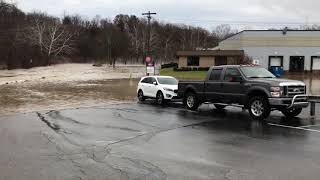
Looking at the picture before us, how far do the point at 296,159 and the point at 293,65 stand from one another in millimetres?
67455

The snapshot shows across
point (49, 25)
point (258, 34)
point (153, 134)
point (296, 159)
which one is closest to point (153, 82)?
point (153, 134)

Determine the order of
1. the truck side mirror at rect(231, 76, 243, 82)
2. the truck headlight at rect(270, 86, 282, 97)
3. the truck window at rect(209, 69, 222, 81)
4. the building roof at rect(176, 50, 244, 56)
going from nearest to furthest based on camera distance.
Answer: the truck headlight at rect(270, 86, 282, 97)
the truck side mirror at rect(231, 76, 243, 82)
the truck window at rect(209, 69, 222, 81)
the building roof at rect(176, 50, 244, 56)

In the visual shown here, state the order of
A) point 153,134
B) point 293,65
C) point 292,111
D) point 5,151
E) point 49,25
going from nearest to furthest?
Answer: 1. point 5,151
2. point 153,134
3. point 292,111
4. point 293,65
5. point 49,25

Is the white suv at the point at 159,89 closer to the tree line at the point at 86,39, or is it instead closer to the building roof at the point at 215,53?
the building roof at the point at 215,53

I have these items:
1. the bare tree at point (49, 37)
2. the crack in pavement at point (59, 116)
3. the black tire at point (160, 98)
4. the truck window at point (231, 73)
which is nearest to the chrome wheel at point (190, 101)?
the truck window at point (231, 73)

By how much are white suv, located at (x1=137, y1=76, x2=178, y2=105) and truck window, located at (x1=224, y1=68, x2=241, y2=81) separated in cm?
605

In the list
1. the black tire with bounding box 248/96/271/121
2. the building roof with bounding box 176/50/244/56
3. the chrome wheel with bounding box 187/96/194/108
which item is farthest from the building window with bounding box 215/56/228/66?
the black tire with bounding box 248/96/271/121

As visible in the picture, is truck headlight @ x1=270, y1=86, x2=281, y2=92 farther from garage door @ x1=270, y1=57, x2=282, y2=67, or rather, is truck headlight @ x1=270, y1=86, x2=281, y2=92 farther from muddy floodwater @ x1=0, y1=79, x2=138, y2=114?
garage door @ x1=270, y1=57, x2=282, y2=67

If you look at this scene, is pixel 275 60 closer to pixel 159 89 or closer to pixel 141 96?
pixel 141 96

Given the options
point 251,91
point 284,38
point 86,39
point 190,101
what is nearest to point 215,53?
point 284,38

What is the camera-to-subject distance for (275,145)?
37.1ft

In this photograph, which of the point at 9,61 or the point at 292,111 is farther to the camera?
the point at 9,61

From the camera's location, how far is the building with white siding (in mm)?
73875

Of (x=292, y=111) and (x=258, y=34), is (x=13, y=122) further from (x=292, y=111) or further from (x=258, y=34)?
(x=258, y=34)
